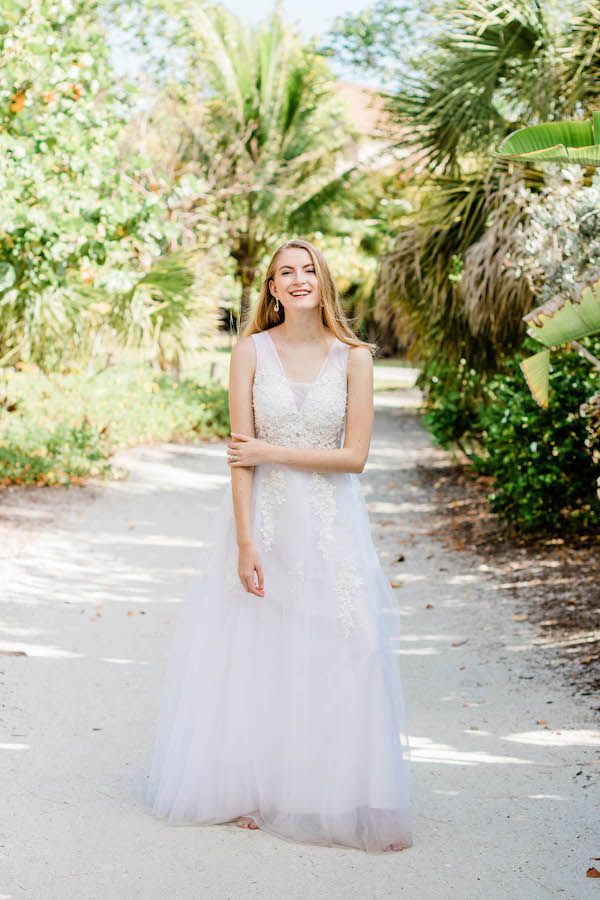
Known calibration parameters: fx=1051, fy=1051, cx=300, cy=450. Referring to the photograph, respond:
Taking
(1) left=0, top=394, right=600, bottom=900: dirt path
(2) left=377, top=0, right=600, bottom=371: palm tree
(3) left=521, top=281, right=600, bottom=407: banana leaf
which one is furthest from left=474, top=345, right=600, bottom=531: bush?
(3) left=521, top=281, right=600, bottom=407: banana leaf

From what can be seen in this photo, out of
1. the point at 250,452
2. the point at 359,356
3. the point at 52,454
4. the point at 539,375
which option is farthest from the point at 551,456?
the point at 52,454

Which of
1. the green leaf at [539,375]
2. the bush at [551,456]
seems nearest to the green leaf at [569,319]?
the green leaf at [539,375]

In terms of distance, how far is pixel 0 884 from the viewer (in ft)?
10.3

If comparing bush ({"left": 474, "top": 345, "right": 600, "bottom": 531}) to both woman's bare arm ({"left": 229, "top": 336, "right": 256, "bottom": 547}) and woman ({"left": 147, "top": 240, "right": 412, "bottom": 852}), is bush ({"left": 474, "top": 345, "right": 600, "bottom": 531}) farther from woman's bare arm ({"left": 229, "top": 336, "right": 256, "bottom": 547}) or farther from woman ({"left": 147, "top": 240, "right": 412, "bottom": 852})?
woman's bare arm ({"left": 229, "top": 336, "right": 256, "bottom": 547})

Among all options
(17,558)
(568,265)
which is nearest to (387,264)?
(568,265)

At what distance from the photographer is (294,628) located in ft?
11.9

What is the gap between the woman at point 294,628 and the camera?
3533mm

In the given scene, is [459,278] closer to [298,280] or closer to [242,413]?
[298,280]

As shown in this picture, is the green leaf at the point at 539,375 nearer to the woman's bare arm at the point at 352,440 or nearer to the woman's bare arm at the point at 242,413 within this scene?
the woman's bare arm at the point at 352,440

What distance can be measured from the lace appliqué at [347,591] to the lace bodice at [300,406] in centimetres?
44

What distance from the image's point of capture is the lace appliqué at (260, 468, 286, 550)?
12.2 ft

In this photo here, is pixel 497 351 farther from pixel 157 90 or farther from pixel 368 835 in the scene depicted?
pixel 157 90

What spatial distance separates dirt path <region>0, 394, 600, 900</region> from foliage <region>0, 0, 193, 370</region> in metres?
2.12

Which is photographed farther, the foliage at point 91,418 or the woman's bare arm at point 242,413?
the foliage at point 91,418
